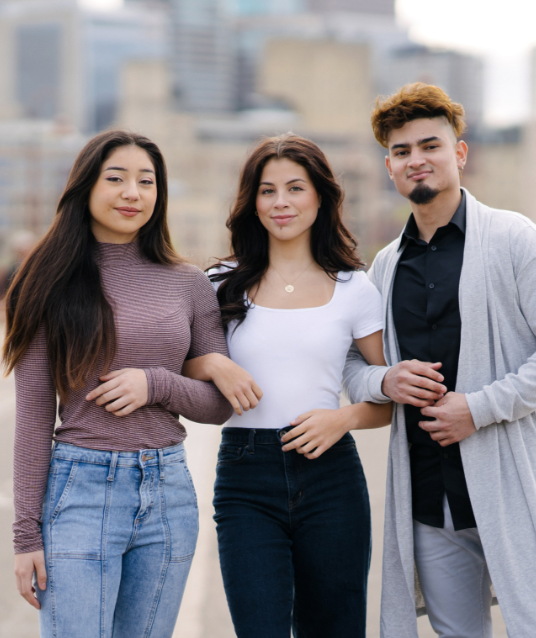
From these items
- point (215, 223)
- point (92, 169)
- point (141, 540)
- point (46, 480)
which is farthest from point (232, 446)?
point (215, 223)

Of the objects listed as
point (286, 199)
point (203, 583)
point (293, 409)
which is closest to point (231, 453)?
point (293, 409)

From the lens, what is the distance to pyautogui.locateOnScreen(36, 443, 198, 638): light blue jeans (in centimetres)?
234

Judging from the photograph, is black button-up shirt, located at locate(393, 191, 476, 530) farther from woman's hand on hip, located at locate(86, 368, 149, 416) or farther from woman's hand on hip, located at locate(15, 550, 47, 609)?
woman's hand on hip, located at locate(15, 550, 47, 609)

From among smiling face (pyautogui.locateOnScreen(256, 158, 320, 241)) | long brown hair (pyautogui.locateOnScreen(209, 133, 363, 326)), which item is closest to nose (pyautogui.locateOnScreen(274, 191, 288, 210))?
smiling face (pyautogui.locateOnScreen(256, 158, 320, 241))

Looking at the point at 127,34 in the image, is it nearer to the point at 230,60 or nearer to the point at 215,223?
the point at 230,60

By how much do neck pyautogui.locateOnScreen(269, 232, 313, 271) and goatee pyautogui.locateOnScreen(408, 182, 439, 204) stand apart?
1.49 ft

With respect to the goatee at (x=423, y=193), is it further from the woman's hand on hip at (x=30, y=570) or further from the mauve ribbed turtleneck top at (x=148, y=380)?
the woman's hand on hip at (x=30, y=570)

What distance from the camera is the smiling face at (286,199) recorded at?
9.57 feet

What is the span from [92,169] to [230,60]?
168m

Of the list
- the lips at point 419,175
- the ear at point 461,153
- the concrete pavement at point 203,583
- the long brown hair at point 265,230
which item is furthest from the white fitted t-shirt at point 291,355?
the concrete pavement at point 203,583

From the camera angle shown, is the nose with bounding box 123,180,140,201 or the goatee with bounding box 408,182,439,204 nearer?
the nose with bounding box 123,180,140,201

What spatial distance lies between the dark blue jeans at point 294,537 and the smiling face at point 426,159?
108cm

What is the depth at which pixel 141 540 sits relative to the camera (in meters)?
2.44

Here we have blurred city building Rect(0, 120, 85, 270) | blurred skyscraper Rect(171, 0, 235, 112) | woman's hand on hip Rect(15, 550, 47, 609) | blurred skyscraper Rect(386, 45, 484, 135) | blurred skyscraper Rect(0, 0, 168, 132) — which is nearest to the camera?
woman's hand on hip Rect(15, 550, 47, 609)
